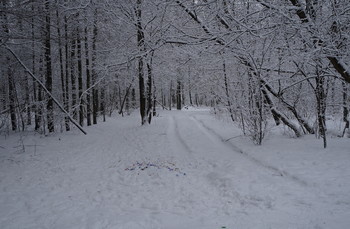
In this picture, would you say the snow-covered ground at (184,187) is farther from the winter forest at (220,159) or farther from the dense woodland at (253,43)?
the dense woodland at (253,43)

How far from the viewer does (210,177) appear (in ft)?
19.9

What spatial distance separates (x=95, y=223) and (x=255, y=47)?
7.09 meters

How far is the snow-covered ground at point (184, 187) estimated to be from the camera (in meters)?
3.84

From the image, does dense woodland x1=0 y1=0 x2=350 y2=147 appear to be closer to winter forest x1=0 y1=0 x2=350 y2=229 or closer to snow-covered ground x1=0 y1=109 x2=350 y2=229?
winter forest x1=0 y1=0 x2=350 y2=229

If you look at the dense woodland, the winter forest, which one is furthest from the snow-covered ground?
the dense woodland

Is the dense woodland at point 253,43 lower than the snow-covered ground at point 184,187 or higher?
higher

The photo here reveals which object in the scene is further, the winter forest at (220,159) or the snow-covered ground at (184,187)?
the winter forest at (220,159)

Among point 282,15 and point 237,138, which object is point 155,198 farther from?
point 237,138

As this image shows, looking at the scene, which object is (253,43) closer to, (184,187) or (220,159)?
(220,159)

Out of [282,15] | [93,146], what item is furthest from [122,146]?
[282,15]

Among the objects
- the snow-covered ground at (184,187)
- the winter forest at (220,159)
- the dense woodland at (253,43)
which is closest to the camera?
the snow-covered ground at (184,187)

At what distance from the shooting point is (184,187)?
216 inches

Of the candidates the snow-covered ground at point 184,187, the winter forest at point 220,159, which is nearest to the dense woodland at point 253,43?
the winter forest at point 220,159

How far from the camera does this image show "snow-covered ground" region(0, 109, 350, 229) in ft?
12.6
